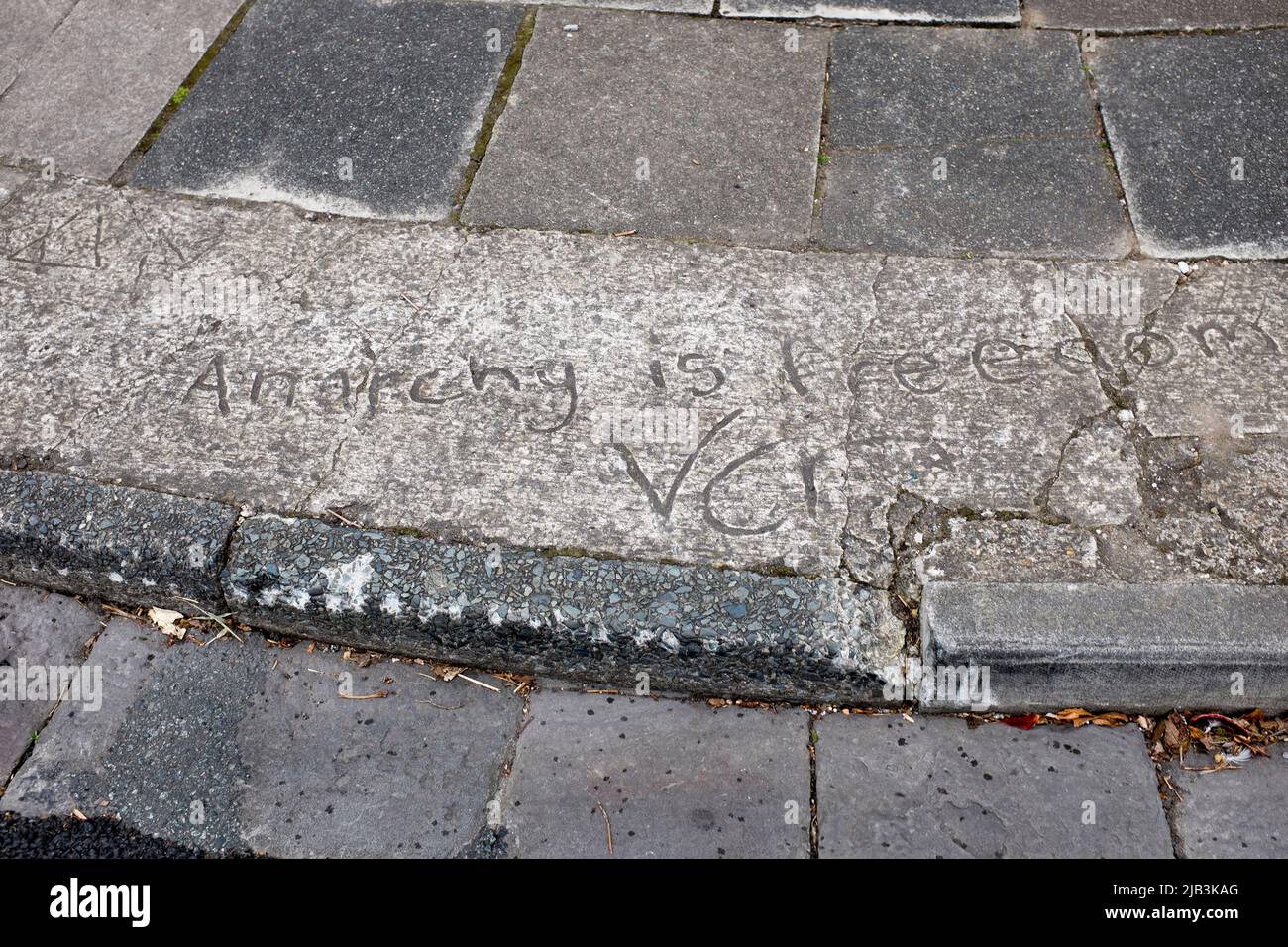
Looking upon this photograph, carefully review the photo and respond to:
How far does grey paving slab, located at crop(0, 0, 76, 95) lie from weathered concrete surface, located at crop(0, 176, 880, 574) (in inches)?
37.3

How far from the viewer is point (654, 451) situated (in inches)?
101

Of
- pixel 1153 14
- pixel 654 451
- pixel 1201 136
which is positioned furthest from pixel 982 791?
pixel 1153 14

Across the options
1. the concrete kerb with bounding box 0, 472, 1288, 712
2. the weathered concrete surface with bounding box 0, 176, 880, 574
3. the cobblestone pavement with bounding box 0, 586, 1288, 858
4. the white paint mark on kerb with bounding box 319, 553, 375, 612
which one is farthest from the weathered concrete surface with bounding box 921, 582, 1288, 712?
the white paint mark on kerb with bounding box 319, 553, 375, 612

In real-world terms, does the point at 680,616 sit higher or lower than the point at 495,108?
lower

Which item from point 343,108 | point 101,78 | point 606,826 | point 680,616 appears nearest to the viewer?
point 606,826

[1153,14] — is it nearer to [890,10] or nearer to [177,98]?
[890,10]

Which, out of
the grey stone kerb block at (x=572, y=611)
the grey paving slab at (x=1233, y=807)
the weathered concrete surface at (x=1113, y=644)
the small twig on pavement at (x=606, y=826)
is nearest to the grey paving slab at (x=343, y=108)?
the grey stone kerb block at (x=572, y=611)

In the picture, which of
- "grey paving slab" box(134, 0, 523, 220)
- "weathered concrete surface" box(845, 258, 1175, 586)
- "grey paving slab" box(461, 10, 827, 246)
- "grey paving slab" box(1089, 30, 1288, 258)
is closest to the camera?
"weathered concrete surface" box(845, 258, 1175, 586)

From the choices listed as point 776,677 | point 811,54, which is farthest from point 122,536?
point 811,54

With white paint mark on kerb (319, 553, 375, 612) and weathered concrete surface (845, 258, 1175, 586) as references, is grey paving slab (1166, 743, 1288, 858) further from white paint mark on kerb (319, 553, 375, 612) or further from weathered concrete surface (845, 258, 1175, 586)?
white paint mark on kerb (319, 553, 375, 612)

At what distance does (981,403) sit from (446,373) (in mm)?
1457

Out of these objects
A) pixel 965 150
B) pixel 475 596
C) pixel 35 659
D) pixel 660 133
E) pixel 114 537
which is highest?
pixel 965 150

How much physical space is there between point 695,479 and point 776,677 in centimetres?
53

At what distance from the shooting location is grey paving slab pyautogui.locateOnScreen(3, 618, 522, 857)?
7.18 ft
